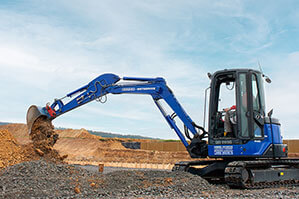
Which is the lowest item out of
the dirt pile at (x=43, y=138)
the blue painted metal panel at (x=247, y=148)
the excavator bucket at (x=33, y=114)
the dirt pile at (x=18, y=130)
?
the blue painted metal panel at (x=247, y=148)

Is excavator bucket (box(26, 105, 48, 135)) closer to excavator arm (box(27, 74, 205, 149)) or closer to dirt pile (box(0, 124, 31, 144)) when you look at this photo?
excavator arm (box(27, 74, 205, 149))

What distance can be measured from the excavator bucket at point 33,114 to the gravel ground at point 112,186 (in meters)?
2.28

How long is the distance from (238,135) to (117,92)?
4366 millimetres

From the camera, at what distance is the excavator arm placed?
33.2 ft

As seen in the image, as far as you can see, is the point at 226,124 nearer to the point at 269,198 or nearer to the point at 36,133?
the point at 269,198

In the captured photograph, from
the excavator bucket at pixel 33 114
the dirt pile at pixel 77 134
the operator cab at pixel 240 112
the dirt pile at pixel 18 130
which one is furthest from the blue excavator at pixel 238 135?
the dirt pile at pixel 18 130

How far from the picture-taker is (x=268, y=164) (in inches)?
372

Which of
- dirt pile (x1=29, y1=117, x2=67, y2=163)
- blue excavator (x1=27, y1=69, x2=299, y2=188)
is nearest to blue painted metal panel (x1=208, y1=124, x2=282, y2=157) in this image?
blue excavator (x1=27, y1=69, x2=299, y2=188)

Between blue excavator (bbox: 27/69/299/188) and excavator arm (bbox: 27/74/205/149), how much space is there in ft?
0.09

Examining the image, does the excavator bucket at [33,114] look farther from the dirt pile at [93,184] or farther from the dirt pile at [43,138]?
the dirt pile at [93,184]

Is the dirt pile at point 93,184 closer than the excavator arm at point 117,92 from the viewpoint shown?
Yes

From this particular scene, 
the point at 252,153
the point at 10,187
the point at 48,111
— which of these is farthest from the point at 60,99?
the point at 252,153

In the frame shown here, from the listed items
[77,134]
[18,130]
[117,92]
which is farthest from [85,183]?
[18,130]

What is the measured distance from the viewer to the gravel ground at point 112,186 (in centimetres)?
757
